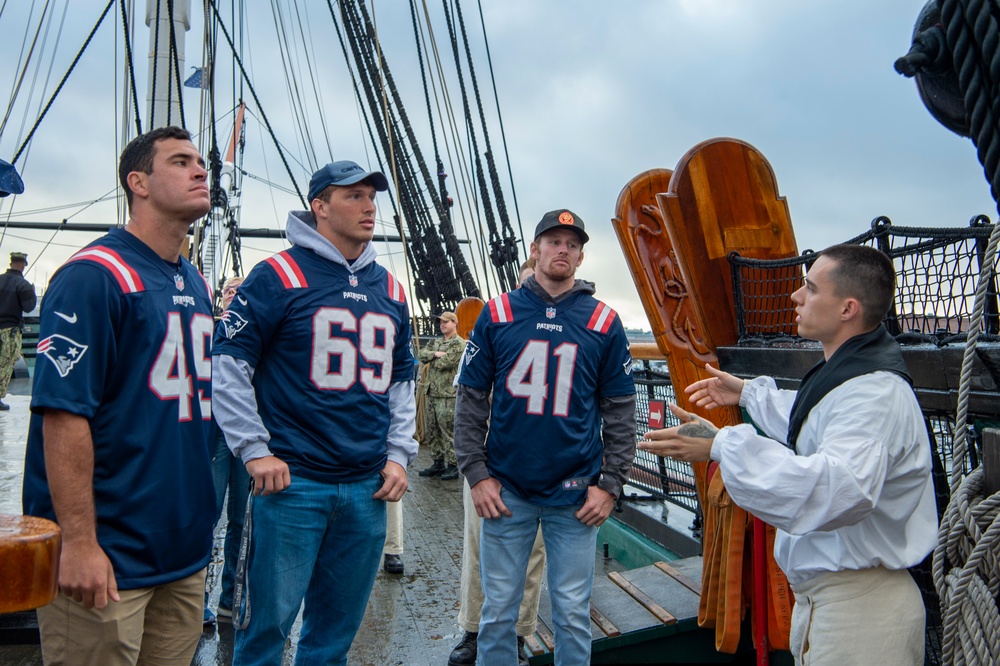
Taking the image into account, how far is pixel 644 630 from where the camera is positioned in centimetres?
320

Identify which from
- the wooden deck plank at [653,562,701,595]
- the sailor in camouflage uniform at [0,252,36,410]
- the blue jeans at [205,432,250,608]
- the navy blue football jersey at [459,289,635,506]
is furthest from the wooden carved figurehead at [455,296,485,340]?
the navy blue football jersey at [459,289,635,506]

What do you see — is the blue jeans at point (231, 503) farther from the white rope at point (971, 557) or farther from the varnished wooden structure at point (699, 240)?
the white rope at point (971, 557)

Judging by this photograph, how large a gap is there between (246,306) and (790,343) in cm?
242

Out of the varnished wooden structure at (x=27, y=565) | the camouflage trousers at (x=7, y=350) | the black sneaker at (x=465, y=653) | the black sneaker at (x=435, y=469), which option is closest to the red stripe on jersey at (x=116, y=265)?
the varnished wooden structure at (x=27, y=565)

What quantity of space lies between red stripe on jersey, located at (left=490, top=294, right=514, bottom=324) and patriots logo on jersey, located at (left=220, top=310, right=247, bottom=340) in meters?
1.01

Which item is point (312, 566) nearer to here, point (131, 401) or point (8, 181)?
point (131, 401)

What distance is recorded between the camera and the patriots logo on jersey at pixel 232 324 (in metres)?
2.18

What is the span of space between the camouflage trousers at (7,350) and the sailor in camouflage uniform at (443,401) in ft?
16.2

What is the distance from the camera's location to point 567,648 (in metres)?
2.66

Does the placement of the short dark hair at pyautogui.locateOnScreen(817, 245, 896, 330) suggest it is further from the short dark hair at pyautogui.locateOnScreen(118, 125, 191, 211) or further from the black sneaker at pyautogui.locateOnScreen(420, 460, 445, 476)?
the black sneaker at pyautogui.locateOnScreen(420, 460, 445, 476)

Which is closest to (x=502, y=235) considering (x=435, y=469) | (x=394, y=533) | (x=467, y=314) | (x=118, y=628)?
(x=467, y=314)

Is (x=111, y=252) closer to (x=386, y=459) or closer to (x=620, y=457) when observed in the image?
(x=386, y=459)

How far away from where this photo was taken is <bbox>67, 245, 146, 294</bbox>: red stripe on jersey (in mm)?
1831

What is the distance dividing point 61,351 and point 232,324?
54cm
